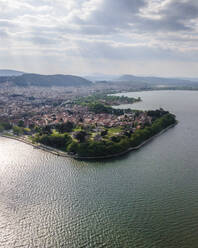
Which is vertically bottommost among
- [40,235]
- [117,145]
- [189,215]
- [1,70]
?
[40,235]

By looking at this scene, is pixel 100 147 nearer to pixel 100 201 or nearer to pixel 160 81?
pixel 100 201

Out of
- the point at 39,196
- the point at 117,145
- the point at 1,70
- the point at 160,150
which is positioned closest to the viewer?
the point at 39,196

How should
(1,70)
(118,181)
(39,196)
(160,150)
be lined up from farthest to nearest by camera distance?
(1,70)
(160,150)
(118,181)
(39,196)

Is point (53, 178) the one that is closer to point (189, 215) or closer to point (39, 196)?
point (39, 196)

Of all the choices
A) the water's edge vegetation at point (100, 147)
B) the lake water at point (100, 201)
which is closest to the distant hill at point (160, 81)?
the water's edge vegetation at point (100, 147)

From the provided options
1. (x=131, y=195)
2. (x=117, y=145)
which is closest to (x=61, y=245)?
(x=131, y=195)

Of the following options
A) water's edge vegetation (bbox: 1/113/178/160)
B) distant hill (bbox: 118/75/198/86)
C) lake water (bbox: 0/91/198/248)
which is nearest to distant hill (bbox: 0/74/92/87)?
distant hill (bbox: 118/75/198/86)

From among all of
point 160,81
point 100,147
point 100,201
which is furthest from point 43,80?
point 100,201

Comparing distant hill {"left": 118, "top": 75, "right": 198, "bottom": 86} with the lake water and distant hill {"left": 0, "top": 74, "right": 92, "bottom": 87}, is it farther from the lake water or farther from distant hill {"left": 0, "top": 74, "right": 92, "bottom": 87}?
the lake water
